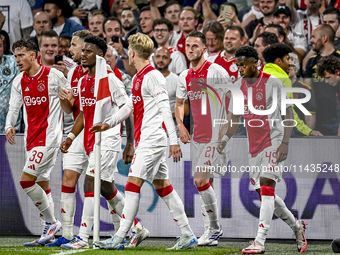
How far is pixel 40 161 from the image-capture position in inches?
275

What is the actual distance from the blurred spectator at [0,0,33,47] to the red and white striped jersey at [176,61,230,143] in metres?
4.52

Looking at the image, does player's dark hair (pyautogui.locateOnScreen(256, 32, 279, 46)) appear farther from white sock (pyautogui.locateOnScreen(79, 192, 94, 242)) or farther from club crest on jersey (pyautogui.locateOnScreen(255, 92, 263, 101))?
white sock (pyautogui.locateOnScreen(79, 192, 94, 242))

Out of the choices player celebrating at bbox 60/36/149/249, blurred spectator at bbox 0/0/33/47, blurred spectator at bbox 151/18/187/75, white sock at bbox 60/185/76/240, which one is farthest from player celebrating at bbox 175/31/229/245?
blurred spectator at bbox 0/0/33/47

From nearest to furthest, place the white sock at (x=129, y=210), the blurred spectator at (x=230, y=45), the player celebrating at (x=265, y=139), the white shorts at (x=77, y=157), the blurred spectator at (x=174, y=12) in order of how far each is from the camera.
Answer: the white sock at (x=129, y=210) → the player celebrating at (x=265, y=139) → the white shorts at (x=77, y=157) → the blurred spectator at (x=230, y=45) → the blurred spectator at (x=174, y=12)

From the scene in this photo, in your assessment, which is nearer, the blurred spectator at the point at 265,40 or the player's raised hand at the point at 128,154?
the player's raised hand at the point at 128,154

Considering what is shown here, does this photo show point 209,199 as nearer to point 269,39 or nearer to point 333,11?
point 269,39

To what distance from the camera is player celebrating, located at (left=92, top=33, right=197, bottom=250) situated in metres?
5.79

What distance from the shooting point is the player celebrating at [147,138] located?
5.79 m

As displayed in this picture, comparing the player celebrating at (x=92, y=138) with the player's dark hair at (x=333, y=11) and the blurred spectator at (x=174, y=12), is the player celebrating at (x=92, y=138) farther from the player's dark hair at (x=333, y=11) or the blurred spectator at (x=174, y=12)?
the player's dark hair at (x=333, y=11)

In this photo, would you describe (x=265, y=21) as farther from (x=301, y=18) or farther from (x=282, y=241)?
(x=282, y=241)

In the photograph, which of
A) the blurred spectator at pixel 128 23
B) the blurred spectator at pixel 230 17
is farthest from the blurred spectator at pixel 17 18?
the blurred spectator at pixel 230 17

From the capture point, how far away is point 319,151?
7730 mm

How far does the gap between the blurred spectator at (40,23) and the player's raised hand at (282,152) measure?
5797mm

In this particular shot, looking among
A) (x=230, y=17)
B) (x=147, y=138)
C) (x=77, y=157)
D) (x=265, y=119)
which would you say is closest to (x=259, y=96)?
(x=265, y=119)
